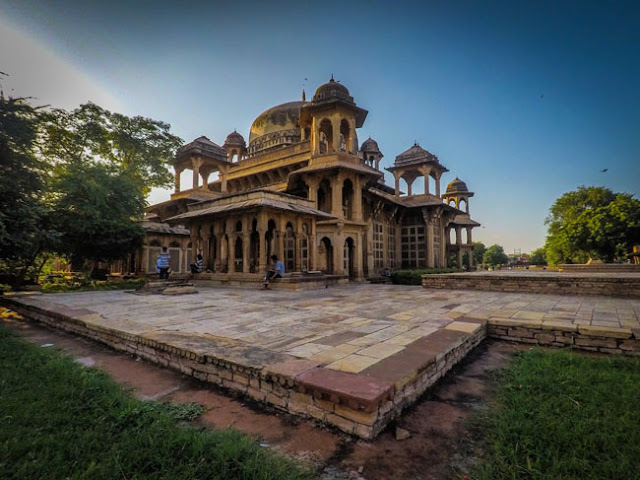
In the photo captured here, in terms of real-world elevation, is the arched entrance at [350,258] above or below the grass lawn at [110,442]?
above

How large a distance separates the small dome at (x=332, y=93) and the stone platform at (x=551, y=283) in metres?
11.5

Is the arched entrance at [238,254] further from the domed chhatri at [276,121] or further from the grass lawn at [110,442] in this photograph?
the grass lawn at [110,442]

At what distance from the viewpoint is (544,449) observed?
205 cm

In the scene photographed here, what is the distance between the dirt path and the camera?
204cm

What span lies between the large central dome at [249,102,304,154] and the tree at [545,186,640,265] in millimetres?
30513

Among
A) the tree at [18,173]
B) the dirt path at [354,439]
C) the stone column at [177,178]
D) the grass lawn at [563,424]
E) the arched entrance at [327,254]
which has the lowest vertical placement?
the dirt path at [354,439]

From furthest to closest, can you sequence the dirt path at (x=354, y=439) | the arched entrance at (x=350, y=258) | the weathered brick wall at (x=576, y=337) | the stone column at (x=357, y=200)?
the arched entrance at (x=350, y=258)
the stone column at (x=357, y=200)
the weathered brick wall at (x=576, y=337)
the dirt path at (x=354, y=439)

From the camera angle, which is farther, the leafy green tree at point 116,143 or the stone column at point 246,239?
the leafy green tree at point 116,143

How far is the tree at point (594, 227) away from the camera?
28500 millimetres

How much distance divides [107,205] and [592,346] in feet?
59.6

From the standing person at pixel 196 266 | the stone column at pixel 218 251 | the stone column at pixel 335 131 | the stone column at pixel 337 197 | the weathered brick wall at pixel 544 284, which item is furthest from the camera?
the stone column at pixel 335 131

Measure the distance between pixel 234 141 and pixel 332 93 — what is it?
14163mm

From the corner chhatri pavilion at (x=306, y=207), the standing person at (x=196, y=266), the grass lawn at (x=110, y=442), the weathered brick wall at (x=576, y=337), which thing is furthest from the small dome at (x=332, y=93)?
the grass lawn at (x=110, y=442)

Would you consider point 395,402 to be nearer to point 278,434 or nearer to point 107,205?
point 278,434
